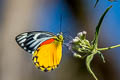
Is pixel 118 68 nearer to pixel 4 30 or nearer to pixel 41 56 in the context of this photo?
pixel 4 30

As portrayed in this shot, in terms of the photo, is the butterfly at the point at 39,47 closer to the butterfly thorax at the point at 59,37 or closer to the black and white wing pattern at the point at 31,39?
the black and white wing pattern at the point at 31,39

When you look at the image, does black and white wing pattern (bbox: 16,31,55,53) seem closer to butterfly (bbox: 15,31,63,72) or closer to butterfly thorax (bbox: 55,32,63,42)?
butterfly (bbox: 15,31,63,72)

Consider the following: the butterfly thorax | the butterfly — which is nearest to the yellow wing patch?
the butterfly

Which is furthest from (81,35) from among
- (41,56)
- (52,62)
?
(41,56)

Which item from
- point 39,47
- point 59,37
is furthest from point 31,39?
point 59,37

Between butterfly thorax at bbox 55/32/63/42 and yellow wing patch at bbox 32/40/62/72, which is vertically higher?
butterfly thorax at bbox 55/32/63/42

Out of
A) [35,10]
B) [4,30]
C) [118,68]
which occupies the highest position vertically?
[35,10]

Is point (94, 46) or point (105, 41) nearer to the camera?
point (94, 46)

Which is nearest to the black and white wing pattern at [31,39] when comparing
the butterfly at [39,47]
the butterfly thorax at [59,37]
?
the butterfly at [39,47]
